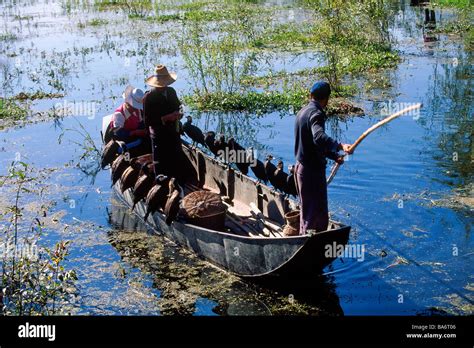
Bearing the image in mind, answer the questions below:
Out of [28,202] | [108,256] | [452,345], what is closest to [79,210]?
[28,202]

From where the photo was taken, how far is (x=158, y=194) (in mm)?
8828

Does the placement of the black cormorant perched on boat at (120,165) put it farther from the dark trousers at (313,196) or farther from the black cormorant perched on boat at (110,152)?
the dark trousers at (313,196)

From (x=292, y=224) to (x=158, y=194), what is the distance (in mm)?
1810

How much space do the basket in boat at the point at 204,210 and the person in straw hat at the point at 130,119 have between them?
207cm

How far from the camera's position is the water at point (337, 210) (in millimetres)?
7859

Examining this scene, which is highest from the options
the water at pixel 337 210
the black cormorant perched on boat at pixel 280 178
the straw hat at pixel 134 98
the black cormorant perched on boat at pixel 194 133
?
the straw hat at pixel 134 98

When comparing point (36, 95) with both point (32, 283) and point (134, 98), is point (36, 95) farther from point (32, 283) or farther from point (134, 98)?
point (32, 283)

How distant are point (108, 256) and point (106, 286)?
38.0 inches

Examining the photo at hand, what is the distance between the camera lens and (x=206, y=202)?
8.74 meters

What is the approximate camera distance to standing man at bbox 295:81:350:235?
22.8ft

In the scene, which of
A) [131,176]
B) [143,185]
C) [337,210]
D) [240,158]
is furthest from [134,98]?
[337,210]

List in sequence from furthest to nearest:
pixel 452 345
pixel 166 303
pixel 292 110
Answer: pixel 292 110 → pixel 166 303 → pixel 452 345

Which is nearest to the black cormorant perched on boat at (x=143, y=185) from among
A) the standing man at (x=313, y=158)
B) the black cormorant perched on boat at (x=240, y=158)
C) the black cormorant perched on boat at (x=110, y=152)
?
the black cormorant perched on boat at (x=240, y=158)

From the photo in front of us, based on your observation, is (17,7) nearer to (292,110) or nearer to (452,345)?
(292,110)
